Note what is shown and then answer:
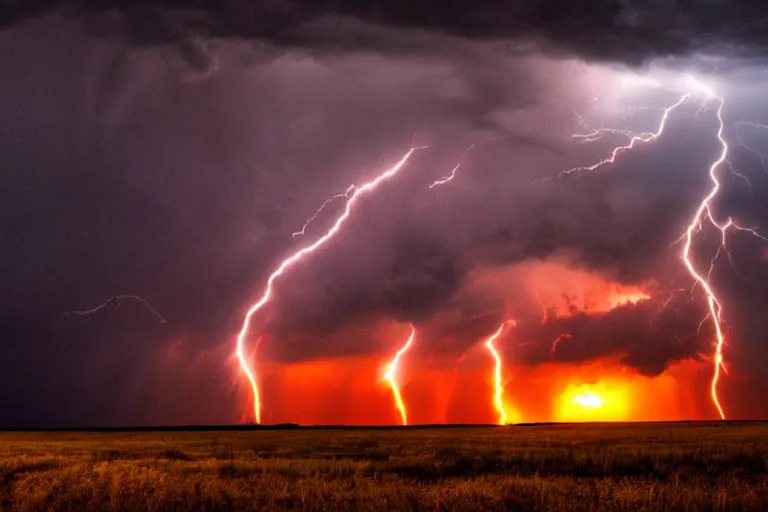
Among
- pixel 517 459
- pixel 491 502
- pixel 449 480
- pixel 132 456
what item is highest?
pixel 491 502

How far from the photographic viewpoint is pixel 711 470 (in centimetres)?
1847

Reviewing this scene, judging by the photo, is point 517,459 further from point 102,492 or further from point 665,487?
point 102,492

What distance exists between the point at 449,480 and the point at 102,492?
640 cm

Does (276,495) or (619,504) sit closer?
(619,504)

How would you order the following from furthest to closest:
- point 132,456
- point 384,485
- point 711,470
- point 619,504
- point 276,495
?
point 132,456 < point 711,470 < point 384,485 < point 276,495 < point 619,504

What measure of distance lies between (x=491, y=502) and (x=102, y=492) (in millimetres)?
6387

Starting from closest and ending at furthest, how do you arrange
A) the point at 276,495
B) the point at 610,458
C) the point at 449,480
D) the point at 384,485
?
1. the point at 276,495
2. the point at 384,485
3. the point at 449,480
4. the point at 610,458

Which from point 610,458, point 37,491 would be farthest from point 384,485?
point 610,458

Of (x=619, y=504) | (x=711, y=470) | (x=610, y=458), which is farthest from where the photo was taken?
(x=610, y=458)

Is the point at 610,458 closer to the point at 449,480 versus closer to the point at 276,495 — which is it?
the point at 449,480

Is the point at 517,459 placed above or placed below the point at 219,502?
below

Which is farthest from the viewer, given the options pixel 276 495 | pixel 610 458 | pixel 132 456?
pixel 132 456

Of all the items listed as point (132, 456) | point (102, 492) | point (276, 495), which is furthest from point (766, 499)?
point (132, 456)

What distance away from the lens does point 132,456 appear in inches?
1018
